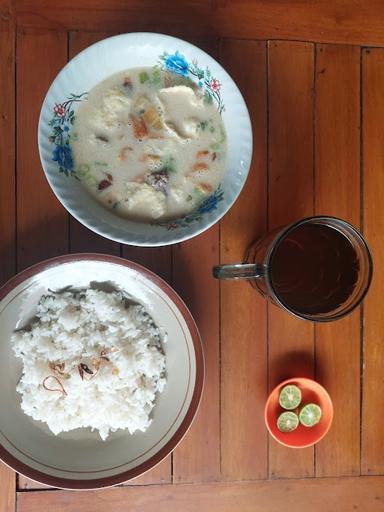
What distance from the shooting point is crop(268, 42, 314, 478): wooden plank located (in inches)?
47.1

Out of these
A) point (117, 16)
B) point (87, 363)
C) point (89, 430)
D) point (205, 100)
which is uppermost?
point (117, 16)

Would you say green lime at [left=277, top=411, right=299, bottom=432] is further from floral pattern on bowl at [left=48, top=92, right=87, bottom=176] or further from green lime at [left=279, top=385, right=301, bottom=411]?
floral pattern on bowl at [left=48, top=92, right=87, bottom=176]

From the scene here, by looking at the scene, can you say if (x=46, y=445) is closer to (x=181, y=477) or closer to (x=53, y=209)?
(x=181, y=477)

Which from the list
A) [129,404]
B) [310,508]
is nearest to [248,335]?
[129,404]

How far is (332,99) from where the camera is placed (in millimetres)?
1219

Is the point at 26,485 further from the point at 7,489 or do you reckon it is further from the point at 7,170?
the point at 7,170

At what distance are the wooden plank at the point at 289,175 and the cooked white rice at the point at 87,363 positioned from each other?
0.29 metres

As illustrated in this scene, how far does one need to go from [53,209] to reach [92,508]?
2.19ft

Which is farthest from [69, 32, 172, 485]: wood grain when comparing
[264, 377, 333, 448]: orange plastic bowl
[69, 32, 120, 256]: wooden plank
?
[264, 377, 333, 448]: orange plastic bowl

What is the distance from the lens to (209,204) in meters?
1.07

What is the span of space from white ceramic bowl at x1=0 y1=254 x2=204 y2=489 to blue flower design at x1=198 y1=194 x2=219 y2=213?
0.56ft

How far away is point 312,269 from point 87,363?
51 cm

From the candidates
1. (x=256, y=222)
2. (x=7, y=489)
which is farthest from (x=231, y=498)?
(x=256, y=222)

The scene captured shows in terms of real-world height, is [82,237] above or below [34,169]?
below
